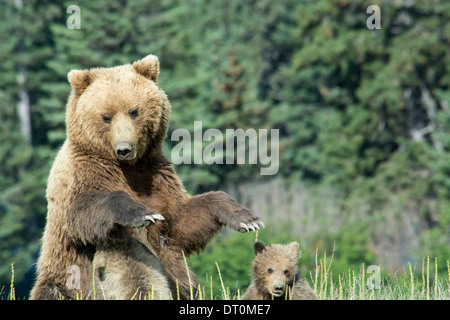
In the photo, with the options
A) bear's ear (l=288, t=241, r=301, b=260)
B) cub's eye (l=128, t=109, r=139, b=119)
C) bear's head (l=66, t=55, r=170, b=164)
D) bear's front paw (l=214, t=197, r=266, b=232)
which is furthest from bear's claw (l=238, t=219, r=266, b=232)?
cub's eye (l=128, t=109, r=139, b=119)

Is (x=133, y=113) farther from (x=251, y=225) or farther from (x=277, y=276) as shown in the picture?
(x=277, y=276)

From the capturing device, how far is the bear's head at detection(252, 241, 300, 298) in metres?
5.64

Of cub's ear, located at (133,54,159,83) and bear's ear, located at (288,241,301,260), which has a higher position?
cub's ear, located at (133,54,159,83)

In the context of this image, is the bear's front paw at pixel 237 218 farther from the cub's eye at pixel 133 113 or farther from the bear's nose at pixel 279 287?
the cub's eye at pixel 133 113

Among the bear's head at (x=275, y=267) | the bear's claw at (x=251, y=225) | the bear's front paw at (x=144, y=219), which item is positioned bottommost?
the bear's head at (x=275, y=267)

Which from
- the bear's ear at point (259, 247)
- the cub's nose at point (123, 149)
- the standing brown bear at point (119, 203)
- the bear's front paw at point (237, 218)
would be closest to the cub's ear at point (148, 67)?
the standing brown bear at point (119, 203)

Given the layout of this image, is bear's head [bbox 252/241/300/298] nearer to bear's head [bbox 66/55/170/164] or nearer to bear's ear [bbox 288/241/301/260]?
bear's ear [bbox 288/241/301/260]

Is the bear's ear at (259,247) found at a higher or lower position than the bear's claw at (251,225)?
lower

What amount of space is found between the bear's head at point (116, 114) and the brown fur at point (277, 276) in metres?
1.17

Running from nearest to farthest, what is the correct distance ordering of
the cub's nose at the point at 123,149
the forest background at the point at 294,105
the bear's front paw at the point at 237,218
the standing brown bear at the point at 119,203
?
the standing brown bear at the point at 119,203 → the cub's nose at the point at 123,149 → the bear's front paw at the point at 237,218 → the forest background at the point at 294,105

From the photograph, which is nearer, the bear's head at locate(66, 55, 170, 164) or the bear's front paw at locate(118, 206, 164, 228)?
the bear's front paw at locate(118, 206, 164, 228)

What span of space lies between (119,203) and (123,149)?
458 mm

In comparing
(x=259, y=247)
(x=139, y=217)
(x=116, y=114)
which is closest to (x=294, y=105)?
(x=116, y=114)

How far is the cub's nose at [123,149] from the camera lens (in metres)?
5.96
